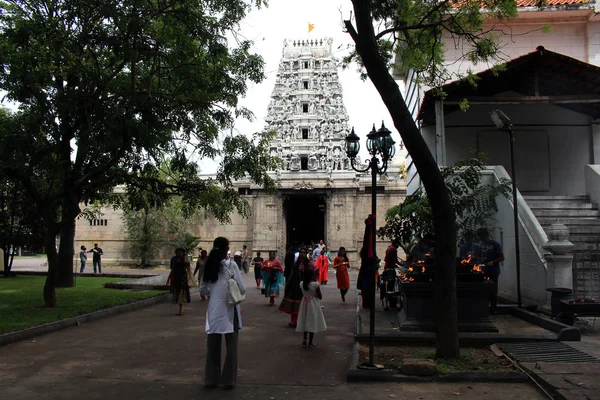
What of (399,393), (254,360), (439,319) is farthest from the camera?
(254,360)

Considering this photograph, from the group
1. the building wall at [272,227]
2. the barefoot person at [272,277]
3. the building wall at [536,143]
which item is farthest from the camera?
the building wall at [272,227]

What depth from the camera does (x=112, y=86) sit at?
13609 mm

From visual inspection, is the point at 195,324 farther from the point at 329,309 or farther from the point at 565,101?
the point at 565,101

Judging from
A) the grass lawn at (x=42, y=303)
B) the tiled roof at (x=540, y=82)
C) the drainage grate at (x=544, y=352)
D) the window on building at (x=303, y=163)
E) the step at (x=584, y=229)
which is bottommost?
the grass lawn at (x=42, y=303)

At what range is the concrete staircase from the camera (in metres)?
10.0

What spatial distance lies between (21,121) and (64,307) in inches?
192

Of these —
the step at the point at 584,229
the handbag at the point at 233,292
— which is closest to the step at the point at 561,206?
the step at the point at 584,229

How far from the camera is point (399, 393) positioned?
540 cm

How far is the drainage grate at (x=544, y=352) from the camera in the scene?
6289mm

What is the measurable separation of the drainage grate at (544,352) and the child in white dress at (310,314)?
281cm

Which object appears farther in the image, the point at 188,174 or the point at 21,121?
the point at 188,174

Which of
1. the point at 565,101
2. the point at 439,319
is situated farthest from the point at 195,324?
the point at 565,101

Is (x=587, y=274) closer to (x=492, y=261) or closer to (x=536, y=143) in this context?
(x=492, y=261)

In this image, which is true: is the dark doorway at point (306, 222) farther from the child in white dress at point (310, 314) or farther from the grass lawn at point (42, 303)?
the child in white dress at point (310, 314)
